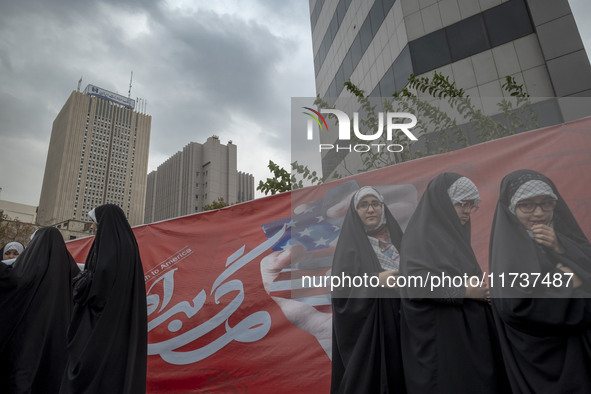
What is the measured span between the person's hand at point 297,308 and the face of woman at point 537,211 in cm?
158

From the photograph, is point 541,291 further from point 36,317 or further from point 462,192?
point 36,317

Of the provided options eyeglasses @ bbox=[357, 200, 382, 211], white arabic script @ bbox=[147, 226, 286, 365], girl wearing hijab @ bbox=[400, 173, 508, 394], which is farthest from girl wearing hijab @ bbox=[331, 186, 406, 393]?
white arabic script @ bbox=[147, 226, 286, 365]

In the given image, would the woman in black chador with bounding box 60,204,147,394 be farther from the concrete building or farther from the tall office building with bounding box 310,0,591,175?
the concrete building

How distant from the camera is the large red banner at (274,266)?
2.42m

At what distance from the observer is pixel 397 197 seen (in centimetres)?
282

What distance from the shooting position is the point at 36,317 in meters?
2.85

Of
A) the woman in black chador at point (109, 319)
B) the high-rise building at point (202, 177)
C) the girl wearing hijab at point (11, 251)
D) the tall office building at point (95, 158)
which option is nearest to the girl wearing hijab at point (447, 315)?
the woman in black chador at point (109, 319)

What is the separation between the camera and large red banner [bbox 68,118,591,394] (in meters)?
2.42

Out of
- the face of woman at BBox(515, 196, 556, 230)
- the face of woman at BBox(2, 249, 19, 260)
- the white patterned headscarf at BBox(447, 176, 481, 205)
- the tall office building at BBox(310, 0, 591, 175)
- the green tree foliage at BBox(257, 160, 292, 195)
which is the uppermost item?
the tall office building at BBox(310, 0, 591, 175)

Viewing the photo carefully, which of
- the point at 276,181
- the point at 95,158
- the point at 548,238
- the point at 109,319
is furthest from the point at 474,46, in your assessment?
the point at 95,158

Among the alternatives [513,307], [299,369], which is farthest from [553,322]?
[299,369]

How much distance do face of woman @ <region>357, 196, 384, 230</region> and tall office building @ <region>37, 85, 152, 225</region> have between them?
248 ft

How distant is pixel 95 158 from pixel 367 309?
285 ft

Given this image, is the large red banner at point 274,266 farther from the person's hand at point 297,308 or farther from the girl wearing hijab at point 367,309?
the girl wearing hijab at point 367,309
